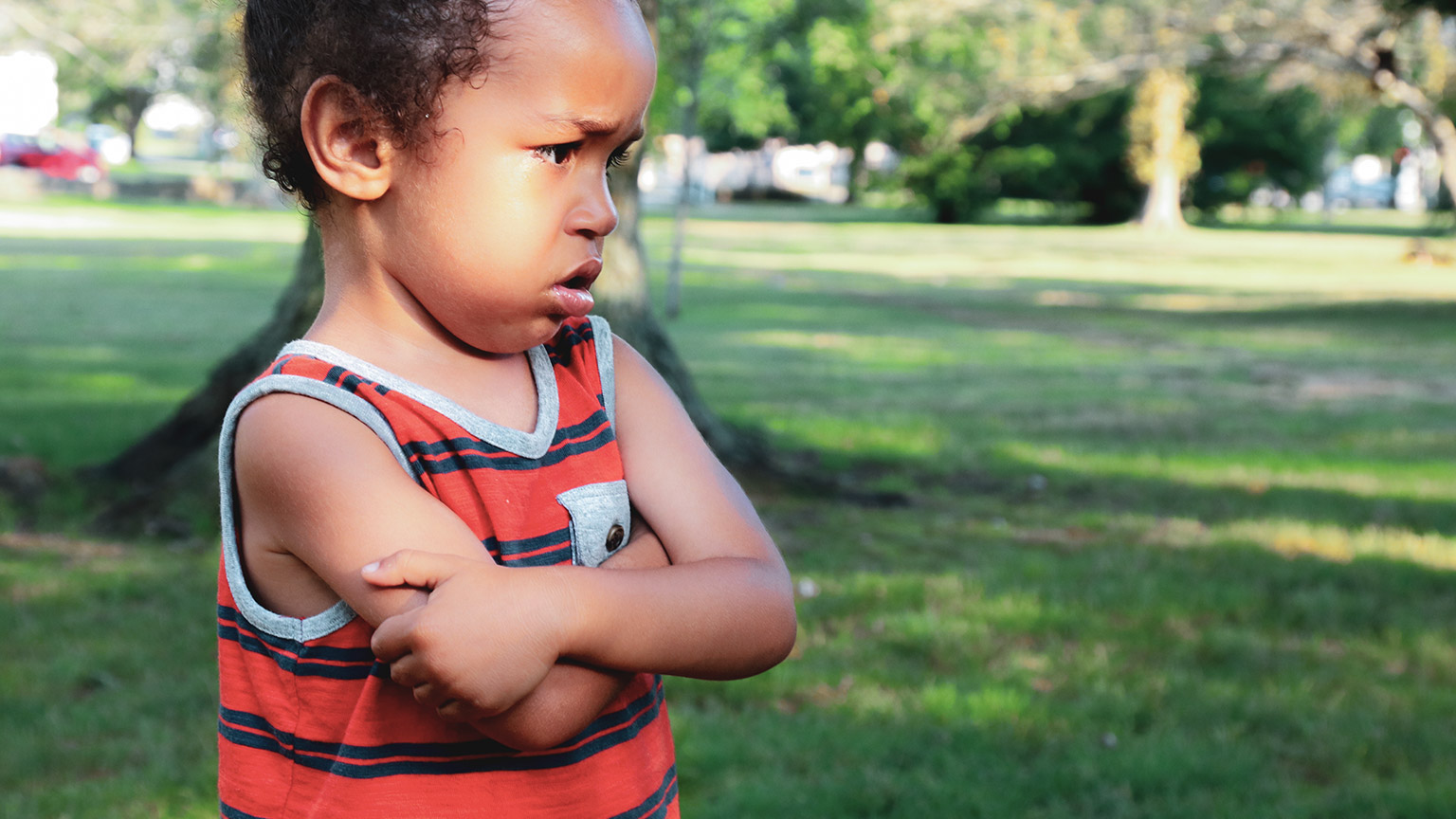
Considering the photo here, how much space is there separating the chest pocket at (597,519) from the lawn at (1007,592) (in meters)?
1.98

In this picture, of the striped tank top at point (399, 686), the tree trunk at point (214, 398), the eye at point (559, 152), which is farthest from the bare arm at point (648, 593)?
the tree trunk at point (214, 398)

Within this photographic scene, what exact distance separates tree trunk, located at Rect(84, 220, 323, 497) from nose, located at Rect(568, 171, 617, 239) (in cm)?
469

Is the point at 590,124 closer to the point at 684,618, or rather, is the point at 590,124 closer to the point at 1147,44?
the point at 684,618

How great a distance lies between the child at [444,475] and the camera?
4.27 ft

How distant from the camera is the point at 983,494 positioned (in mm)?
7219

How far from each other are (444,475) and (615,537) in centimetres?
23

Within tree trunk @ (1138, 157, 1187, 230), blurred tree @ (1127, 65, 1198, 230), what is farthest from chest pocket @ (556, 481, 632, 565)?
tree trunk @ (1138, 157, 1187, 230)

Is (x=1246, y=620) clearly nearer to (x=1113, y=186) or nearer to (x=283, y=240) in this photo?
(x=283, y=240)

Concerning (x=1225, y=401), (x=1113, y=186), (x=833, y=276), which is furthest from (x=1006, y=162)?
(x=1225, y=401)

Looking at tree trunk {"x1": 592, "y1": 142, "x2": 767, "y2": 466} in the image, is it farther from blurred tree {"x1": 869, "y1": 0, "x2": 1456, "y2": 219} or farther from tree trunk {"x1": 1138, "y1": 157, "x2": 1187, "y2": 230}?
tree trunk {"x1": 1138, "y1": 157, "x2": 1187, "y2": 230}

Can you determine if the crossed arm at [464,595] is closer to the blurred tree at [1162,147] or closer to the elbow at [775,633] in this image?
the elbow at [775,633]

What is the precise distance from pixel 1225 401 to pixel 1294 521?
4.26m

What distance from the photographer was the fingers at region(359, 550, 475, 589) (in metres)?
1.25

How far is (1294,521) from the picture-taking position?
6.47 metres
